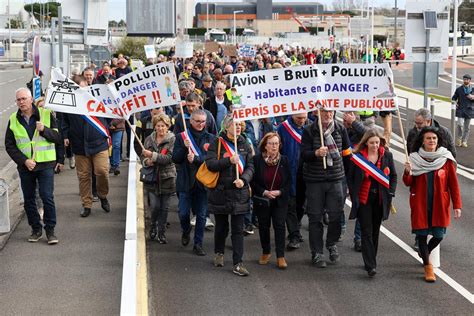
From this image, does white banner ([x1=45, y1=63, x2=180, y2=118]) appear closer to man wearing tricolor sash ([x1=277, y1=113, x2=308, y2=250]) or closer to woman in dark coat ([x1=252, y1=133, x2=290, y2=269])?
man wearing tricolor sash ([x1=277, y1=113, x2=308, y2=250])

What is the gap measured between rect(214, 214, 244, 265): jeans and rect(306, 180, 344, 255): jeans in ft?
2.68

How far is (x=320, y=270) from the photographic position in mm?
9750

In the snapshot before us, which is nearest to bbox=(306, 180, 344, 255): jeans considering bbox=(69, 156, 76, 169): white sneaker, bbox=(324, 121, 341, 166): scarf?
bbox=(324, 121, 341, 166): scarf

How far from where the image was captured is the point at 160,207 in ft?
36.2

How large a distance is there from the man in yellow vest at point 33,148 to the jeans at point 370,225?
3.73 metres

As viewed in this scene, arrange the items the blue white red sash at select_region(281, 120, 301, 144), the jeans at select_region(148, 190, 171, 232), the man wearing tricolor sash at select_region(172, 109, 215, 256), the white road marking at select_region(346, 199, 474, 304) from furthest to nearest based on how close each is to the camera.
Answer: the jeans at select_region(148, 190, 171, 232), the blue white red sash at select_region(281, 120, 301, 144), the man wearing tricolor sash at select_region(172, 109, 215, 256), the white road marking at select_region(346, 199, 474, 304)

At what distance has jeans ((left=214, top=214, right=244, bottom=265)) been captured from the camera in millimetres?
9531

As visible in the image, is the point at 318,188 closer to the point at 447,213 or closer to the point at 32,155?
the point at 447,213

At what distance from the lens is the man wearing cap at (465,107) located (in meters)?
21.2

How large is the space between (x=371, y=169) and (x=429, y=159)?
0.62 meters

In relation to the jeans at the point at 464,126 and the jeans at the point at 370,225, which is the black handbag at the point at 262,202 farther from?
the jeans at the point at 464,126

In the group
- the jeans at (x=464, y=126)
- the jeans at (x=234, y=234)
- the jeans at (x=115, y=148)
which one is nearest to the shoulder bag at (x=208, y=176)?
the jeans at (x=234, y=234)

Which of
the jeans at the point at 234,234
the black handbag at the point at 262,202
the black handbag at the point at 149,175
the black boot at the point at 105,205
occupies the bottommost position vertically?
the black boot at the point at 105,205

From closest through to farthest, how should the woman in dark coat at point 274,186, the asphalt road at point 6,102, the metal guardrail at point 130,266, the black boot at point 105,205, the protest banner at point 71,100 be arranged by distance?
the metal guardrail at point 130,266 < the woman in dark coat at point 274,186 < the protest banner at point 71,100 < the black boot at point 105,205 < the asphalt road at point 6,102
